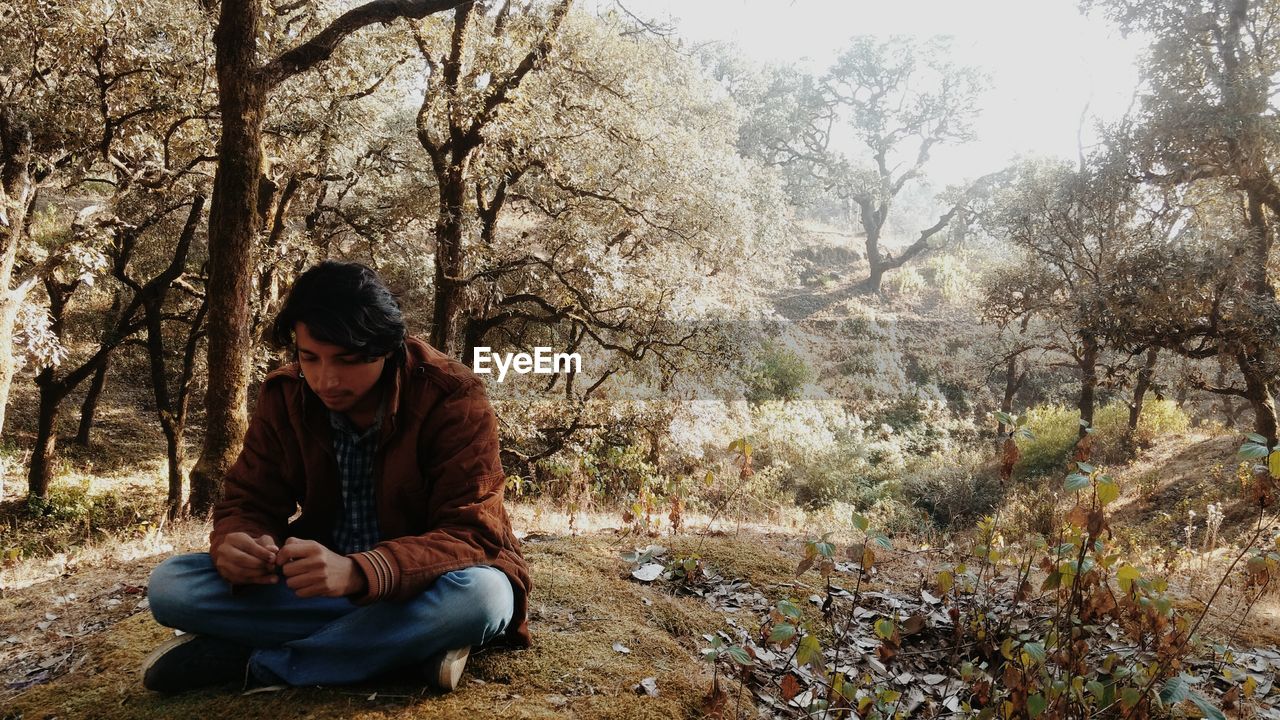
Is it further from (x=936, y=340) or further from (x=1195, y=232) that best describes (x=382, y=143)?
(x=936, y=340)

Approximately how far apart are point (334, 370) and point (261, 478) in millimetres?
644

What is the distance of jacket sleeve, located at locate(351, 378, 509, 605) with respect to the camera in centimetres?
218

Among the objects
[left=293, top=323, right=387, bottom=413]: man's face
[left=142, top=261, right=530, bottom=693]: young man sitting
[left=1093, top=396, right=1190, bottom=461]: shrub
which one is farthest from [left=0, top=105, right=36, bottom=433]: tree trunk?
[left=1093, top=396, right=1190, bottom=461]: shrub

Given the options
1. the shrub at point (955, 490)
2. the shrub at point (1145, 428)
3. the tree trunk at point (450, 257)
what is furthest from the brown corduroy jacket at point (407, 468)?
the shrub at point (1145, 428)

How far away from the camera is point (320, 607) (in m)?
2.25

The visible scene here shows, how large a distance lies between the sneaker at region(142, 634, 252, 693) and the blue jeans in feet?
0.18

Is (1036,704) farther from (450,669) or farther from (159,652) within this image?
(159,652)

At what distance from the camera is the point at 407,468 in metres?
2.35

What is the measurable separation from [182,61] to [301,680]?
8.80 metres

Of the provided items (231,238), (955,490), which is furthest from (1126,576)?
(955,490)

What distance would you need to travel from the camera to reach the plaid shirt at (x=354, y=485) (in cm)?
243

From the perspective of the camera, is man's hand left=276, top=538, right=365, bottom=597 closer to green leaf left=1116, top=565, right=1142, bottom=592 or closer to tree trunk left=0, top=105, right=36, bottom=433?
green leaf left=1116, top=565, right=1142, bottom=592

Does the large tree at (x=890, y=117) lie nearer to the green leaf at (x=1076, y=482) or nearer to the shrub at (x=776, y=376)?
the shrub at (x=776, y=376)

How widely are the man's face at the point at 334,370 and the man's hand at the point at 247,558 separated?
0.48 metres
